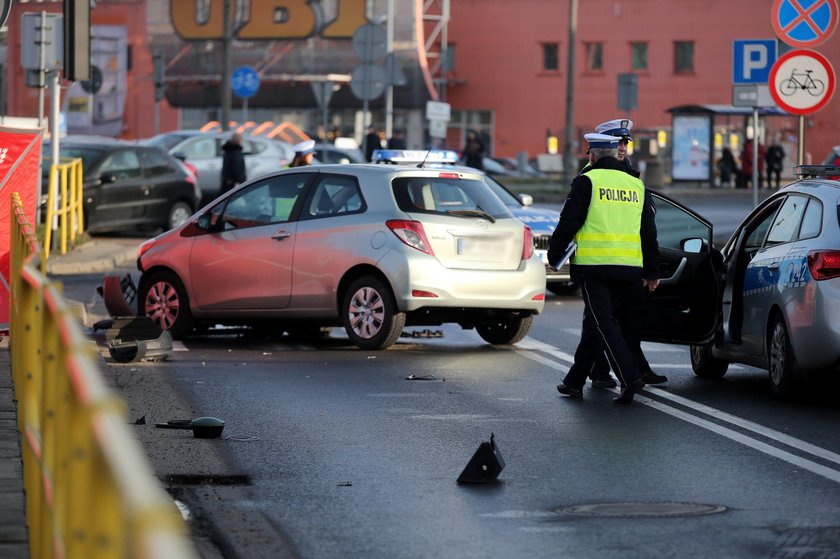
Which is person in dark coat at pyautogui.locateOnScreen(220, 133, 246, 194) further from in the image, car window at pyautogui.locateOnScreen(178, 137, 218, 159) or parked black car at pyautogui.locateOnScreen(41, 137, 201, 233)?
car window at pyautogui.locateOnScreen(178, 137, 218, 159)

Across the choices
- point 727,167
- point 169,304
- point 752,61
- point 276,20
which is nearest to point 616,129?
point 169,304

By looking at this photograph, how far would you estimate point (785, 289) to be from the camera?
414 inches

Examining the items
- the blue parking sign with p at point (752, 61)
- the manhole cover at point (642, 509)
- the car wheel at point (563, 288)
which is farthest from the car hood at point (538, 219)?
the manhole cover at point (642, 509)

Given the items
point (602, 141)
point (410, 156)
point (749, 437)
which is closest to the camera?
point (749, 437)

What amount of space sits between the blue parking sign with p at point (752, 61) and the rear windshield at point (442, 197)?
5.78m

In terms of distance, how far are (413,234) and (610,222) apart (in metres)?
2.90

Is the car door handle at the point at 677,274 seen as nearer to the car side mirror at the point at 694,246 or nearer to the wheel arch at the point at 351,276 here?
the car side mirror at the point at 694,246

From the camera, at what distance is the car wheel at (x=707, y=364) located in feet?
39.6

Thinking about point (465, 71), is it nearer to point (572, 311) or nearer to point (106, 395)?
point (572, 311)

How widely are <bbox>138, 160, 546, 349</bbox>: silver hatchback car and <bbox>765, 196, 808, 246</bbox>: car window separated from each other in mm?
A: 2797

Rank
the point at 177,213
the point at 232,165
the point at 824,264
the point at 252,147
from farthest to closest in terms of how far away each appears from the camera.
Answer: the point at 252,147, the point at 177,213, the point at 232,165, the point at 824,264

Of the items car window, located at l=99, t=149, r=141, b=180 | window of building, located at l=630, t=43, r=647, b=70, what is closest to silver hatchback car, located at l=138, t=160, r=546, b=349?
car window, located at l=99, t=149, r=141, b=180

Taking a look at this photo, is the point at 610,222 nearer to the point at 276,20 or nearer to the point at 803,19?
the point at 803,19

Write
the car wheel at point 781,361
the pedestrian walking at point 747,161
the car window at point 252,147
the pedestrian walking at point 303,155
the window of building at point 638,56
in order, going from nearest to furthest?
the car wheel at point 781,361 < the pedestrian walking at point 303,155 < the car window at point 252,147 < the pedestrian walking at point 747,161 < the window of building at point 638,56
